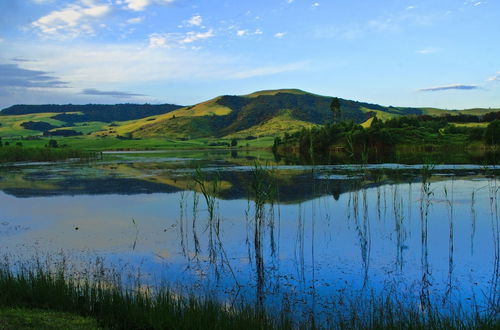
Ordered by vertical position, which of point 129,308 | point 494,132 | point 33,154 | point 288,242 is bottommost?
point 288,242

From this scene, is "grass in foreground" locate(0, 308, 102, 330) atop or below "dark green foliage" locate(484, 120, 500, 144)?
below

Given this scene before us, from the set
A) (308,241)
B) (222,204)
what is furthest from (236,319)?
(222,204)

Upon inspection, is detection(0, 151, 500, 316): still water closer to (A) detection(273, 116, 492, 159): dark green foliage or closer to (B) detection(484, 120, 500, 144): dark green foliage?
(B) detection(484, 120, 500, 144): dark green foliage

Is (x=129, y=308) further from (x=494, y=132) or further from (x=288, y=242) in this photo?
(x=494, y=132)

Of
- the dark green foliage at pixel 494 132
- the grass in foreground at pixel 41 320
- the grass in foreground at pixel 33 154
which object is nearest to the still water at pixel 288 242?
the grass in foreground at pixel 41 320

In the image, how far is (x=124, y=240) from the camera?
693 inches

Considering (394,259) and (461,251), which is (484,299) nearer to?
(394,259)

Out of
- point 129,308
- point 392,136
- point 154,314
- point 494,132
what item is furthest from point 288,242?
point 392,136

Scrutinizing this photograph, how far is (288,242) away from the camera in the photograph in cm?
1667

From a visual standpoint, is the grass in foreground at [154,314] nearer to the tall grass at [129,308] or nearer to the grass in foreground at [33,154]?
the tall grass at [129,308]

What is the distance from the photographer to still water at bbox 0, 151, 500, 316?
1155cm

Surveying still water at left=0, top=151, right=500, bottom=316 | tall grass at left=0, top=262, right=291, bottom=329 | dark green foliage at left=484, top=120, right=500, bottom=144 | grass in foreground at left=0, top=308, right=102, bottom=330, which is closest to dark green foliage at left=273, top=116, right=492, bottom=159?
dark green foliage at left=484, top=120, right=500, bottom=144

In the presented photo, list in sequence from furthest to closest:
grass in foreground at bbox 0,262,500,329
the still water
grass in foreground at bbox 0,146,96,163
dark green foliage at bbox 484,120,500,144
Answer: dark green foliage at bbox 484,120,500,144 < grass in foreground at bbox 0,146,96,163 < the still water < grass in foreground at bbox 0,262,500,329

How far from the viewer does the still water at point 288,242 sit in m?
11.5
